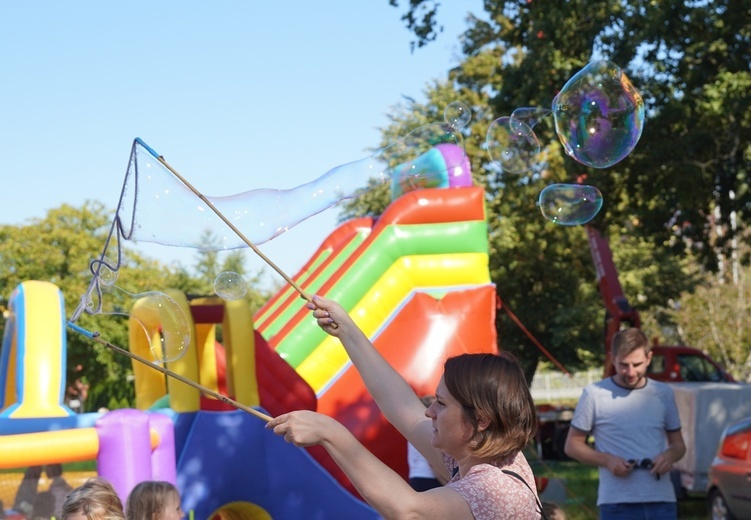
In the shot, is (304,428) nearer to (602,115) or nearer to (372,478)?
(372,478)

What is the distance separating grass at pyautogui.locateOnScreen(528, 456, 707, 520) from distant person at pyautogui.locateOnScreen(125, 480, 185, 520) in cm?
533

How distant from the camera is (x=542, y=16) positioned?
41.9 feet

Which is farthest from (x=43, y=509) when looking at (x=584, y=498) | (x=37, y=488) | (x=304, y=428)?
(x=584, y=498)

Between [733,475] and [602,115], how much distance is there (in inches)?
184

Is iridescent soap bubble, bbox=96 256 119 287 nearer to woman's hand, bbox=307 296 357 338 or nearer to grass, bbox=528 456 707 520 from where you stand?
woman's hand, bbox=307 296 357 338

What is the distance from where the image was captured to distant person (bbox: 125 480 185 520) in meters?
3.63

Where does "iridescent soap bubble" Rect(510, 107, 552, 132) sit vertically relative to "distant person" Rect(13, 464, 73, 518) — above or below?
above

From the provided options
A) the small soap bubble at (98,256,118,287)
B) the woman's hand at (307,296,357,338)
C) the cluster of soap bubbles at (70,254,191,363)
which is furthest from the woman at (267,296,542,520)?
the small soap bubble at (98,256,118,287)

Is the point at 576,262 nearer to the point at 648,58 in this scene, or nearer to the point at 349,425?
the point at 648,58

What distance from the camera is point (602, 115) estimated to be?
16.2 ft

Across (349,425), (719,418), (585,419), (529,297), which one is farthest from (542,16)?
(529,297)

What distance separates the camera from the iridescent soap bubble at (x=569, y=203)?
17.8 feet

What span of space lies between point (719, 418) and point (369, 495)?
9.77m

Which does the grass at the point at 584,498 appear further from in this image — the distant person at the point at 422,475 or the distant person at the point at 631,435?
the distant person at the point at 631,435
